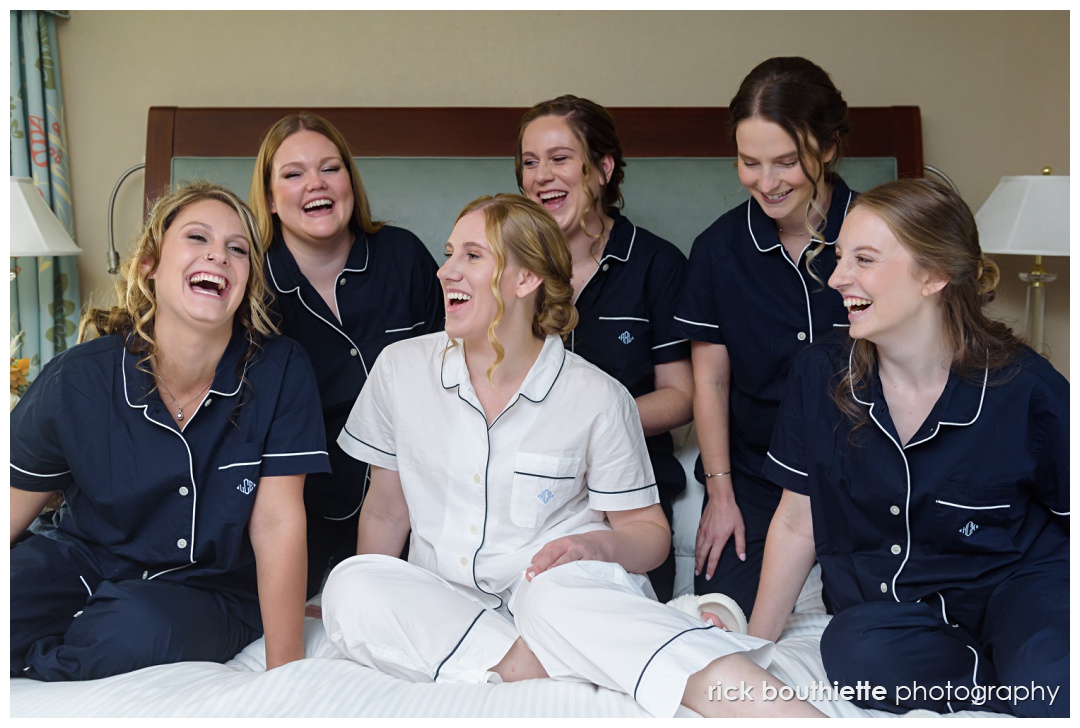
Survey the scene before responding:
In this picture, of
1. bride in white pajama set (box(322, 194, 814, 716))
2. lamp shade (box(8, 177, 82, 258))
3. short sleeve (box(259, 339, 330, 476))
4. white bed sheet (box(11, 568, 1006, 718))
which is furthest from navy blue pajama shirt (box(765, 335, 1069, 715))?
lamp shade (box(8, 177, 82, 258))

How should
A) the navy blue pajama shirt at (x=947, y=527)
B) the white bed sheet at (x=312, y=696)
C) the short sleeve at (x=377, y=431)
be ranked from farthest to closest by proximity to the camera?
the short sleeve at (x=377, y=431)
the navy blue pajama shirt at (x=947, y=527)
the white bed sheet at (x=312, y=696)

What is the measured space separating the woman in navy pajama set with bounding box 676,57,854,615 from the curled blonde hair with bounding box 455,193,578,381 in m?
0.43

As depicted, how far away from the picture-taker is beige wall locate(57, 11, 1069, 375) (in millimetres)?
3135

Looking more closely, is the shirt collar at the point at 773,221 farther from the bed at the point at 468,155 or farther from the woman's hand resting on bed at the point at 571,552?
the woman's hand resting on bed at the point at 571,552

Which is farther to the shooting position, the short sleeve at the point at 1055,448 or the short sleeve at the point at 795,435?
the short sleeve at the point at 795,435

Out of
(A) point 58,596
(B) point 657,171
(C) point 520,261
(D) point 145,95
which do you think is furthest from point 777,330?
(D) point 145,95

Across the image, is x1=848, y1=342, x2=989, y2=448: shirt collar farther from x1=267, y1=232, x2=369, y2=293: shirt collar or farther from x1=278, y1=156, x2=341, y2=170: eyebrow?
x1=278, y1=156, x2=341, y2=170: eyebrow

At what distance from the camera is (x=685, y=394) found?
7.72ft

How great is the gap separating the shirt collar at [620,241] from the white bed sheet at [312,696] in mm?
1041

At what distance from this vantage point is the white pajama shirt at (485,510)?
65.8 inches

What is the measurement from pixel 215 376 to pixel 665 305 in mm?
1064

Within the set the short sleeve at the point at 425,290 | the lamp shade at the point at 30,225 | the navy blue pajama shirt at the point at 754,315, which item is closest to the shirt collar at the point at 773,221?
the navy blue pajama shirt at the point at 754,315

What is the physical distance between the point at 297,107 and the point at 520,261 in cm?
158

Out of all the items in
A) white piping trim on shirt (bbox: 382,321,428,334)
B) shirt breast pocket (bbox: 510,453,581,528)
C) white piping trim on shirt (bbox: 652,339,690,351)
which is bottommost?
Result: shirt breast pocket (bbox: 510,453,581,528)
